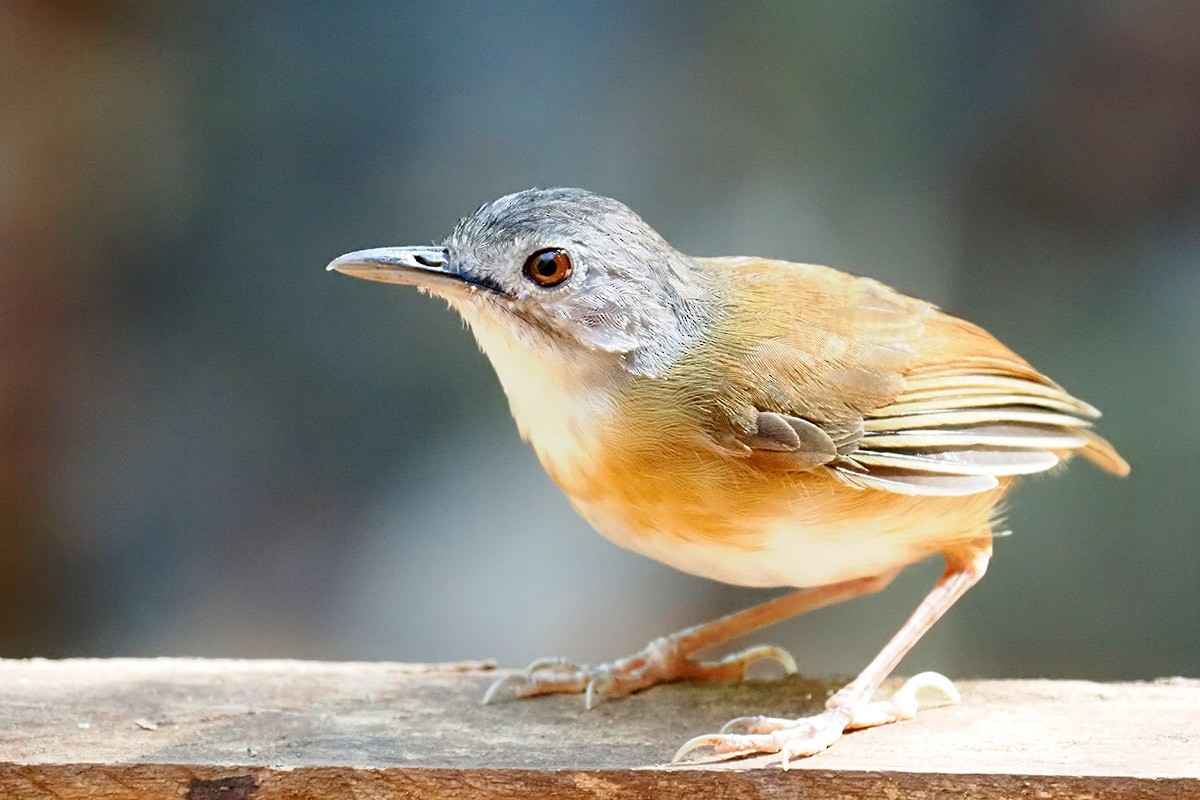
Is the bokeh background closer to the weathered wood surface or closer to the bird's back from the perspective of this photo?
the weathered wood surface

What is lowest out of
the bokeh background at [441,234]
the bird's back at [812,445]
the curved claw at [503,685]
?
the curved claw at [503,685]

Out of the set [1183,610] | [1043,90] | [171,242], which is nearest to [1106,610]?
[1183,610]

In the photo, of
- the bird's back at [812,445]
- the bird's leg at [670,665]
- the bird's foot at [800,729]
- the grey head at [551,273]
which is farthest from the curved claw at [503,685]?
the grey head at [551,273]

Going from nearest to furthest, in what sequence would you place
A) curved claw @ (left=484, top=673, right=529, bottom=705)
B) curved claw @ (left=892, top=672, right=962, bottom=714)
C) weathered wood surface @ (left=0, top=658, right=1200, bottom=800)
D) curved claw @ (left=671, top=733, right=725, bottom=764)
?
weathered wood surface @ (left=0, top=658, right=1200, bottom=800), curved claw @ (left=671, top=733, right=725, bottom=764), curved claw @ (left=892, top=672, right=962, bottom=714), curved claw @ (left=484, top=673, right=529, bottom=705)

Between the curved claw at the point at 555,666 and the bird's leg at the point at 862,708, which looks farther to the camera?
the curved claw at the point at 555,666

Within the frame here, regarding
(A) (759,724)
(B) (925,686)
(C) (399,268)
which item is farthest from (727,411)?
(B) (925,686)

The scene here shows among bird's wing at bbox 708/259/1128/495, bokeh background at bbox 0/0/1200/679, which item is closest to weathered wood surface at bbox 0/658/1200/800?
bird's wing at bbox 708/259/1128/495

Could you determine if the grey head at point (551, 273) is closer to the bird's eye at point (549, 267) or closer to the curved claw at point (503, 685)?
the bird's eye at point (549, 267)
